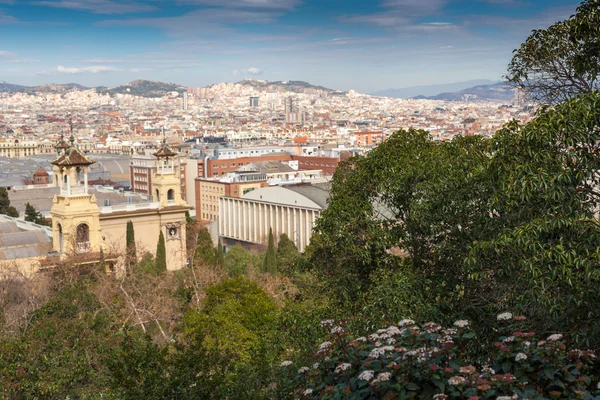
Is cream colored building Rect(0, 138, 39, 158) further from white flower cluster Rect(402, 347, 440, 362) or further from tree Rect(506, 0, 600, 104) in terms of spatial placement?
white flower cluster Rect(402, 347, 440, 362)

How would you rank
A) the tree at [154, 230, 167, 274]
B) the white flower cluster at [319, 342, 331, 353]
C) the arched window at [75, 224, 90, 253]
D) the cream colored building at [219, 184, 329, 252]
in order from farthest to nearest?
the cream colored building at [219, 184, 329, 252], the tree at [154, 230, 167, 274], the arched window at [75, 224, 90, 253], the white flower cluster at [319, 342, 331, 353]

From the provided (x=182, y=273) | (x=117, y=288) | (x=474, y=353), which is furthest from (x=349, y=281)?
(x=182, y=273)

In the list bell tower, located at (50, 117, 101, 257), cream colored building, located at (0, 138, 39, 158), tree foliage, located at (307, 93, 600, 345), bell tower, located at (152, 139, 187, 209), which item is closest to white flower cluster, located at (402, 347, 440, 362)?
tree foliage, located at (307, 93, 600, 345)

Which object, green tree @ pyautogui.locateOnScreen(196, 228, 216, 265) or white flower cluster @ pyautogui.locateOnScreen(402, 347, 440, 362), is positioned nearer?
white flower cluster @ pyautogui.locateOnScreen(402, 347, 440, 362)

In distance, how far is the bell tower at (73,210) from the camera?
83.9 ft

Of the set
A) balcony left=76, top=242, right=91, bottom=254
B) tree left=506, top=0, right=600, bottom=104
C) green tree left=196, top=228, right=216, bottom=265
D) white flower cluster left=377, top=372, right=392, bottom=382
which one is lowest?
green tree left=196, top=228, right=216, bottom=265

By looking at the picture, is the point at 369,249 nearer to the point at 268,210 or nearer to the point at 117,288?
the point at 117,288

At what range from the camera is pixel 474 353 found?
30.7 feet

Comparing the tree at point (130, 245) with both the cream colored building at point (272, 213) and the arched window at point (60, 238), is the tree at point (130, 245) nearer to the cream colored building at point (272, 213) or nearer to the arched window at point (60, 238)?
the arched window at point (60, 238)

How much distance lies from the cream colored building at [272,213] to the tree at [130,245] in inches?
911

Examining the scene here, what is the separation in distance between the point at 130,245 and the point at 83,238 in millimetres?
1869

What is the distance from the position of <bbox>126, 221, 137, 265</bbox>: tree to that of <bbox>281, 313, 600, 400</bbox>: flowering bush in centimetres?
1804

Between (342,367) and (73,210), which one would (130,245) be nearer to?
(73,210)

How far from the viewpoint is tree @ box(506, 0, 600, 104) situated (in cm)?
950
